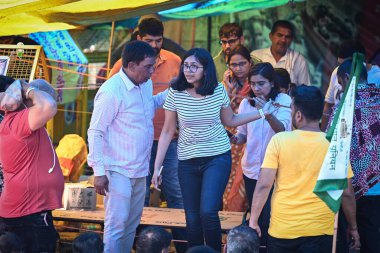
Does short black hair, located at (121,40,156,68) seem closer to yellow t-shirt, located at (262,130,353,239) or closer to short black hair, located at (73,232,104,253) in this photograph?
yellow t-shirt, located at (262,130,353,239)

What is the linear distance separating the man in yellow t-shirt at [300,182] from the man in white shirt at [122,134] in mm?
1362

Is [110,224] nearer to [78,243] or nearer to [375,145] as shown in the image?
[78,243]

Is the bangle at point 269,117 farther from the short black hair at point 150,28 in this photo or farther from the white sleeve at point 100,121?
the short black hair at point 150,28

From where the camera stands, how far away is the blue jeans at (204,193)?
7.25m

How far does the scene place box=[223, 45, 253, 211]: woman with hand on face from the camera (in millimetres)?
9141

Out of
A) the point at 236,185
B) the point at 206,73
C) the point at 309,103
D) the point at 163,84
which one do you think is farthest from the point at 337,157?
the point at 236,185

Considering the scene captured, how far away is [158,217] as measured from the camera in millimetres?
8852

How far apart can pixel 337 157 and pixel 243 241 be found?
87 cm

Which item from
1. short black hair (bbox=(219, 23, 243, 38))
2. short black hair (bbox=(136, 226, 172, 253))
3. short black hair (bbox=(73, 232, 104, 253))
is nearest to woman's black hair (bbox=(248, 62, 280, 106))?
short black hair (bbox=(136, 226, 172, 253))

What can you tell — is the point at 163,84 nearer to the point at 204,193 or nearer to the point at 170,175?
the point at 170,175

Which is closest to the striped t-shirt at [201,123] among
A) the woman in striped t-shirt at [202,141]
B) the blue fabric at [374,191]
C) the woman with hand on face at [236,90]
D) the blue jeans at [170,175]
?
the woman in striped t-shirt at [202,141]

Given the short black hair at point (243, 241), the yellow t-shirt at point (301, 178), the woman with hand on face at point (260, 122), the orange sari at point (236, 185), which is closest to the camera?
the short black hair at point (243, 241)

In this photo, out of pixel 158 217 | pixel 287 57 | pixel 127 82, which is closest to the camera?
pixel 127 82

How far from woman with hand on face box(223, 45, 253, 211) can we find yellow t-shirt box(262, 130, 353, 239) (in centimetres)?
275
